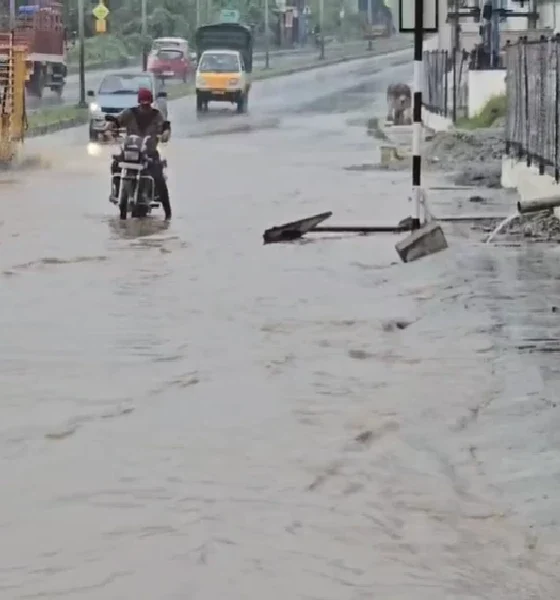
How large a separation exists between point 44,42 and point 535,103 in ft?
127

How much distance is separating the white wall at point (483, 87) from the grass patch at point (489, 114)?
1.29 ft

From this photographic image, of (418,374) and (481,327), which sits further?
(481,327)

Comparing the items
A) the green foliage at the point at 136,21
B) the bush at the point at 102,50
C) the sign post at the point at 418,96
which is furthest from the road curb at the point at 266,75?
the sign post at the point at 418,96

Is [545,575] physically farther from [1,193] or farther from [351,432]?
[1,193]

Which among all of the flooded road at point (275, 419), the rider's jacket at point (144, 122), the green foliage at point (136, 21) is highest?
the green foliage at point (136, 21)

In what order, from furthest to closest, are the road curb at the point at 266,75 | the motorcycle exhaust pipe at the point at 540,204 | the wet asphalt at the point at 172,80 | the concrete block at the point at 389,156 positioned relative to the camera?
the wet asphalt at the point at 172,80 < the road curb at the point at 266,75 < the concrete block at the point at 389,156 < the motorcycle exhaust pipe at the point at 540,204

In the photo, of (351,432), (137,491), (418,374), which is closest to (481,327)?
(418,374)

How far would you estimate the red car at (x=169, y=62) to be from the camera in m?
74.1

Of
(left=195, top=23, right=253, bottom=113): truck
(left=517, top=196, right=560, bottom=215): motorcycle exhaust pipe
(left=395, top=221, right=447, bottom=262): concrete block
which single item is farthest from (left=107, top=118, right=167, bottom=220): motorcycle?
(left=195, top=23, right=253, bottom=113): truck

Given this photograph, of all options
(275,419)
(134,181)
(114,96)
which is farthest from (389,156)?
(275,419)

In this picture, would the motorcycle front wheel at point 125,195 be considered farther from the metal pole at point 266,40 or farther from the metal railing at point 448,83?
the metal pole at point 266,40

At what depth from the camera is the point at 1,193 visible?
2388cm

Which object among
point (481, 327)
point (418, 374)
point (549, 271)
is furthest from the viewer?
point (549, 271)

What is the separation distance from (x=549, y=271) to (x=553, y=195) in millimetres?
3594
